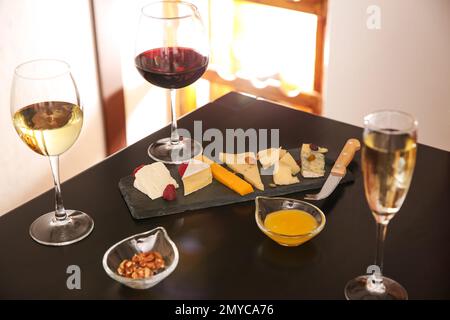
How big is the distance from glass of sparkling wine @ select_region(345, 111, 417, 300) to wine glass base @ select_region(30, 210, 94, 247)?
1.59 ft

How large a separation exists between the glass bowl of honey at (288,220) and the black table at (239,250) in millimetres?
24

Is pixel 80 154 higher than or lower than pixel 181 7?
lower

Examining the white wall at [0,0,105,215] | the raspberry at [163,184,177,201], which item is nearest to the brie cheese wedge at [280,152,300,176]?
the raspberry at [163,184,177,201]

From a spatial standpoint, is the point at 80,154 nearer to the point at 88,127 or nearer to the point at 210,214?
the point at 88,127

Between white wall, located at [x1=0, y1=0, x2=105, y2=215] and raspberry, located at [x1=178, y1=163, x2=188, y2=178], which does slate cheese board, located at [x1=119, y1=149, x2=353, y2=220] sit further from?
white wall, located at [x1=0, y1=0, x2=105, y2=215]

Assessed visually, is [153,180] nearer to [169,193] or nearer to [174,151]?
[169,193]

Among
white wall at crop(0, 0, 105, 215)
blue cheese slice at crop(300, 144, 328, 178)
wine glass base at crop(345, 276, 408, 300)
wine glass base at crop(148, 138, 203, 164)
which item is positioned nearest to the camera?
wine glass base at crop(345, 276, 408, 300)

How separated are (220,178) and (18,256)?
0.41 m

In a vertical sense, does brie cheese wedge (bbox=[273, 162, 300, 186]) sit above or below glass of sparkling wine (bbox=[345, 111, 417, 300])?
below

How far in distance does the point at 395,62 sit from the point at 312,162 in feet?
3.99

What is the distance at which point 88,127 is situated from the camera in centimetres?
255

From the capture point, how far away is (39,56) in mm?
2268

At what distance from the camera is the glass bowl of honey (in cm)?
114
